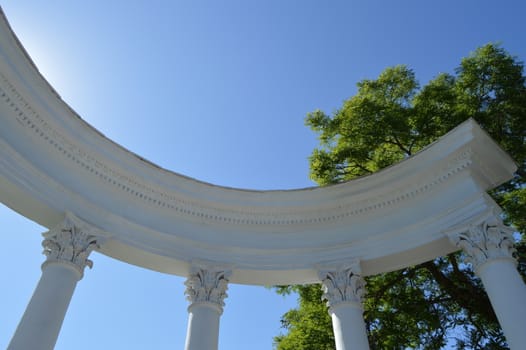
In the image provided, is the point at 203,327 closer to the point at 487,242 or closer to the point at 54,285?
the point at 54,285

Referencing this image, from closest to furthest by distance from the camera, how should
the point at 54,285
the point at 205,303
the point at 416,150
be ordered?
the point at 54,285
the point at 205,303
the point at 416,150

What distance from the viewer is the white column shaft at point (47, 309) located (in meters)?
17.2

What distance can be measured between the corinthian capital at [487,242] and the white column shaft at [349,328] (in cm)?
602

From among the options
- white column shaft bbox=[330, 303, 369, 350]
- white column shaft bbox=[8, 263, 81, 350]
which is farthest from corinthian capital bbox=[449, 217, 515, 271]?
white column shaft bbox=[8, 263, 81, 350]

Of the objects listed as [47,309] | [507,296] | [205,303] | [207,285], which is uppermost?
[207,285]

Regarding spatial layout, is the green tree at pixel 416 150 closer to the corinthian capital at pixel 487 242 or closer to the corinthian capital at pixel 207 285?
the corinthian capital at pixel 487 242

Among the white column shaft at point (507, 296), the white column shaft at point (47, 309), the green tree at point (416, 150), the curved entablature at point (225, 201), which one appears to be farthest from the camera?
the green tree at point (416, 150)

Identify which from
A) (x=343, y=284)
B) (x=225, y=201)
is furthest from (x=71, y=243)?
(x=343, y=284)

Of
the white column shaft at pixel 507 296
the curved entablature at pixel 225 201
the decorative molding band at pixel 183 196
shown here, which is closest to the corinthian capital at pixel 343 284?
the curved entablature at pixel 225 201

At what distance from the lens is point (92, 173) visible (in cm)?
2333

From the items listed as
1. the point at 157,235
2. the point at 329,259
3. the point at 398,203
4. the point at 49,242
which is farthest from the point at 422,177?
the point at 49,242

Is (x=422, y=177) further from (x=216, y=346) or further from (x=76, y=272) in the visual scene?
(x=76, y=272)

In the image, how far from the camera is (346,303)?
21922mm

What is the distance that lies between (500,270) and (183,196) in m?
16.8
